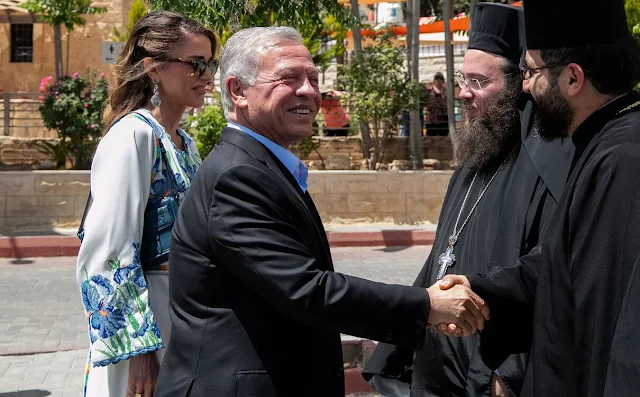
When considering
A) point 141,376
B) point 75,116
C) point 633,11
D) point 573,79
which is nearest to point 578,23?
point 573,79

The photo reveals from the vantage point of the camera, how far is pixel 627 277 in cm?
231

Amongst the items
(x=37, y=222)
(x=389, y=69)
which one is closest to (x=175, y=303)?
(x=37, y=222)

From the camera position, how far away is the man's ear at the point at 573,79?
268 cm

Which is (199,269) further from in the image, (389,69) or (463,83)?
(389,69)

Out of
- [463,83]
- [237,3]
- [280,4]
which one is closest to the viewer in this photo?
[463,83]

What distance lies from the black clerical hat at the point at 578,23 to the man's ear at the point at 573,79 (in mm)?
71

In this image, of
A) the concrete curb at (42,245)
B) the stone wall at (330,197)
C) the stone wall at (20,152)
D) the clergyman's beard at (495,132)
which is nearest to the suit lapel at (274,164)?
the clergyman's beard at (495,132)

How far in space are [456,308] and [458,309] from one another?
0.01m

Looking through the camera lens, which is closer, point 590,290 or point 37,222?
point 590,290

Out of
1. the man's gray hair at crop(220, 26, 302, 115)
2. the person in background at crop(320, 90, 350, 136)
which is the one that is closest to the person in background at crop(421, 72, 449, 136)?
the person in background at crop(320, 90, 350, 136)

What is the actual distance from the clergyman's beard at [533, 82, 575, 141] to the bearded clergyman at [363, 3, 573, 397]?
482 mm

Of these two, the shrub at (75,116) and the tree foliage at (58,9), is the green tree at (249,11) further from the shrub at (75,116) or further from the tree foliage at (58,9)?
the tree foliage at (58,9)

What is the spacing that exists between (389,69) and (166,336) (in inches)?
470

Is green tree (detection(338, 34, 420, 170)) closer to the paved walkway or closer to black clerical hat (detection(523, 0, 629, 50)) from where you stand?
the paved walkway
